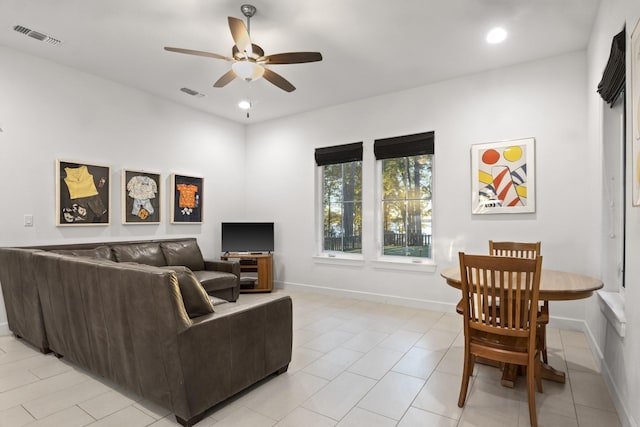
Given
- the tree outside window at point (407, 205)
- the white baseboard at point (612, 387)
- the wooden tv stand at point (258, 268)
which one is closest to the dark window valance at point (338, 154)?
the tree outside window at point (407, 205)

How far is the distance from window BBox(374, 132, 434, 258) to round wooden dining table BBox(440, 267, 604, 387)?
1.98 meters

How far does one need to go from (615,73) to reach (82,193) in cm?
527

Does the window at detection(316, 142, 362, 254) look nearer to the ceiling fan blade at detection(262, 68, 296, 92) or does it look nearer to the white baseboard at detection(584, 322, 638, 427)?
the ceiling fan blade at detection(262, 68, 296, 92)

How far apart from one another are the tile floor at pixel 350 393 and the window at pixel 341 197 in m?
2.22

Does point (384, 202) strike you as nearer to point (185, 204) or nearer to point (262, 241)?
point (262, 241)

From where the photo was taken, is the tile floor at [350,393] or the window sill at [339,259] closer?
the tile floor at [350,393]

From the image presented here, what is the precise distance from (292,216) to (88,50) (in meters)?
3.48

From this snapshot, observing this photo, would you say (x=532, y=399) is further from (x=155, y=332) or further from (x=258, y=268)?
(x=258, y=268)

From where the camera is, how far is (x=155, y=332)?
1.99m

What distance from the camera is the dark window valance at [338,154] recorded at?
17.1 ft

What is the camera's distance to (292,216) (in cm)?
592

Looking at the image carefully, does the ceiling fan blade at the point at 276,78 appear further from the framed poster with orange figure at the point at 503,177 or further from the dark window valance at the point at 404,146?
the framed poster with orange figure at the point at 503,177

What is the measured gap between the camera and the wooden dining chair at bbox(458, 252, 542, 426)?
2.01m

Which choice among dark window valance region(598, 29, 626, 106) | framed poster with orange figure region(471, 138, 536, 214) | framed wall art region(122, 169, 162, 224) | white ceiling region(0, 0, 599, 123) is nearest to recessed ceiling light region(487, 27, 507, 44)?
white ceiling region(0, 0, 599, 123)
